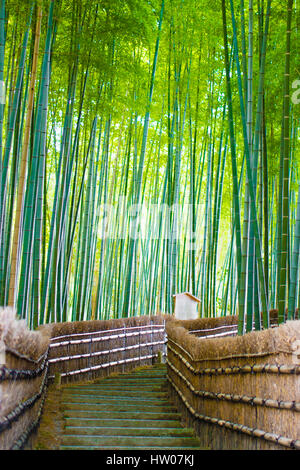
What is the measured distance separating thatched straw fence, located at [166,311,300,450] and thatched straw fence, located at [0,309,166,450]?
96 cm

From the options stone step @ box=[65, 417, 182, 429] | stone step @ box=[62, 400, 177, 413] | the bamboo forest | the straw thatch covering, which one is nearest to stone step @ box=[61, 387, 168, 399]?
stone step @ box=[62, 400, 177, 413]

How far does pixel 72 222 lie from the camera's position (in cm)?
564

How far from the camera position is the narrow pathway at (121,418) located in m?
3.05

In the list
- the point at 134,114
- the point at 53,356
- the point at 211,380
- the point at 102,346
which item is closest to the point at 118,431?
the point at 211,380

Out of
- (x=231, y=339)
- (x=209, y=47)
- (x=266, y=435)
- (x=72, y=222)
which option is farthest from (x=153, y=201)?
(x=266, y=435)

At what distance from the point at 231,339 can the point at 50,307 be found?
2.55 m

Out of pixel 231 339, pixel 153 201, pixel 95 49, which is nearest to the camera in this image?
pixel 231 339

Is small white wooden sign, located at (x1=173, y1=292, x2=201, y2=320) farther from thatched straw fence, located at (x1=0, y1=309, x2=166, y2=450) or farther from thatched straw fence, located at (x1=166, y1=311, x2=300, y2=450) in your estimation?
thatched straw fence, located at (x1=166, y1=311, x2=300, y2=450)

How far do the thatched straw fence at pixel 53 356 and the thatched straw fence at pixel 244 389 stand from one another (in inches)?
37.8

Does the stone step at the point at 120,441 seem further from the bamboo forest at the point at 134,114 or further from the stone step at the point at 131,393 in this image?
the stone step at the point at 131,393

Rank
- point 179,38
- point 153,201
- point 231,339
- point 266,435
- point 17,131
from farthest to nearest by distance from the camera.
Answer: point 153,201 < point 179,38 < point 17,131 < point 231,339 < point 266,435

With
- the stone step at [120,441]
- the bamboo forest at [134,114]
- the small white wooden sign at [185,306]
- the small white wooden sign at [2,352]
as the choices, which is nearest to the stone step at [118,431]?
the stone step at [120,441]

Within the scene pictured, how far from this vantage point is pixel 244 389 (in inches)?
104
